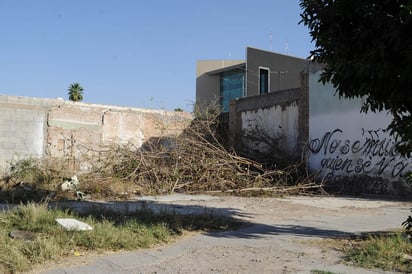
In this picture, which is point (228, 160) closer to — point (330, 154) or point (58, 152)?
point (330, 154)

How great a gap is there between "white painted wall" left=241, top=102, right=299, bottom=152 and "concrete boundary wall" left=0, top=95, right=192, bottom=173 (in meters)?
3.73

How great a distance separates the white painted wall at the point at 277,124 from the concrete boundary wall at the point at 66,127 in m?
3.73

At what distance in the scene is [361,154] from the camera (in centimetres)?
1841

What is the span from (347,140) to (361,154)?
975 millimetres

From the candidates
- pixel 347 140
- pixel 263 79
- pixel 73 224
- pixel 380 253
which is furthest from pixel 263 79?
pixel 380 253

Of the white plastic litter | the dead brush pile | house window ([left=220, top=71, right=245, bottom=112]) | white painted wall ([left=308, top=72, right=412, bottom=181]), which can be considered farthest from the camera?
house window ([left=220, top=71, right=245, bottom=112])

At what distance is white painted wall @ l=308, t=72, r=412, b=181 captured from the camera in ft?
56.6

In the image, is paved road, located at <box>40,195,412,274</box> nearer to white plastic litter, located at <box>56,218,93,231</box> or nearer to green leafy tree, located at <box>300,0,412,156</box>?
white plastic litter, located at <box>56,218,93,231</box>

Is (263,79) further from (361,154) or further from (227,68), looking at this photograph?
(361,154)

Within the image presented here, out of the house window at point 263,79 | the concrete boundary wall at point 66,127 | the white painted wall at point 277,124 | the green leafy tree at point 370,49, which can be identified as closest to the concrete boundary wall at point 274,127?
the white painted wall at point 277,124

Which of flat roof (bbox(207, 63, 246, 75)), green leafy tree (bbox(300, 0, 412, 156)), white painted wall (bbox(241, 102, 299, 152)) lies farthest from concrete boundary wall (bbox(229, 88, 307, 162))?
flat roof (bbox(207, 63, 246, 75))

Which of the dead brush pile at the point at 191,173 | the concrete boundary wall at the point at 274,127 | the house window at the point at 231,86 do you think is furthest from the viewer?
the house window at the point at 231,86

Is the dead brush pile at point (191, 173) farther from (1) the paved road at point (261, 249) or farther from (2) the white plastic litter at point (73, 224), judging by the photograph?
(2) the white plastic litter at point (73, 224)

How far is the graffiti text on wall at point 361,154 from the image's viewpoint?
55.8ft
